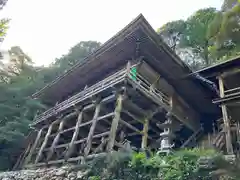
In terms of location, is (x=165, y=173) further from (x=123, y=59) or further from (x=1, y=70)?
(x=1, y=70)

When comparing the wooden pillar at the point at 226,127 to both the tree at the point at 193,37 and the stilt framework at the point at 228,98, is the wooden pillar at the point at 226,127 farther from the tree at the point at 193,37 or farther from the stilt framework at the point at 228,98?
the tree at the point at 193,37

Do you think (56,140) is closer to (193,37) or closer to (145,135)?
(145,135)

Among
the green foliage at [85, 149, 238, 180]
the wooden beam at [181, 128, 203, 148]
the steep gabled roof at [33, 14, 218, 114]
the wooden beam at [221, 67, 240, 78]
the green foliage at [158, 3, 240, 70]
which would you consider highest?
the green foliage at [158, 3, 240, 70]

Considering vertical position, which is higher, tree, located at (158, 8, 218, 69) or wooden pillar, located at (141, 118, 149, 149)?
tree, located at (158, 8, 218, 69)

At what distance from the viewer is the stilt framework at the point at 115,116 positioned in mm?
10852

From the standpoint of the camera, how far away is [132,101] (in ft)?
40.3

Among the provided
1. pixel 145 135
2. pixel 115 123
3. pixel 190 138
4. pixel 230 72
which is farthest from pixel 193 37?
pixel 115 123

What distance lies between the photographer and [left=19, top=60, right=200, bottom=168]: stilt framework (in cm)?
1085

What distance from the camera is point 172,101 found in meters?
13.9

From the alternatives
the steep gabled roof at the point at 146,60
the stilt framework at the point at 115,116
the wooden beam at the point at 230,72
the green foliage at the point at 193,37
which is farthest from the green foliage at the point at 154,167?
the green foliage at the point at 193,37

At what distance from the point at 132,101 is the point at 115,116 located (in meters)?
2.00

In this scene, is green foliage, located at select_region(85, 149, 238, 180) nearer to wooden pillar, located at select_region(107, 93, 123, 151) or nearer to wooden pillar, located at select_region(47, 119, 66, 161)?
wooden pillar, located at select_region(107, 93, 123, 151)

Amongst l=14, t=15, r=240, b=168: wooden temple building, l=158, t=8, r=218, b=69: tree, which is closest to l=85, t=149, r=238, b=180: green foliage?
l=14, t=15, r=240, b=168: wooden temple building

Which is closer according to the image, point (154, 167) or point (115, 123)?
point (154, 167)
